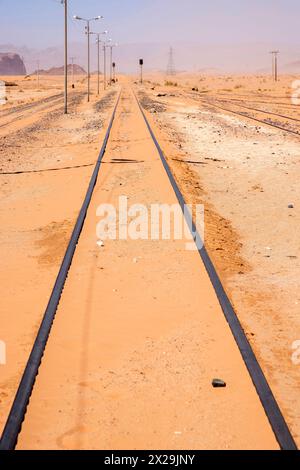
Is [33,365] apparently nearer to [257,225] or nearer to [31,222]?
[31,222]

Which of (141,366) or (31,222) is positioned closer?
(141,366)

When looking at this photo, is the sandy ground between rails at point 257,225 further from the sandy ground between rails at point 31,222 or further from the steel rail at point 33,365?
the sandy ground between rails at point 31,222

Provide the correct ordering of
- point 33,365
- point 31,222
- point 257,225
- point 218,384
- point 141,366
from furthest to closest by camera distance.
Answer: point 31,222, point 257,225, point 141,366, point 33,365, point 218,384

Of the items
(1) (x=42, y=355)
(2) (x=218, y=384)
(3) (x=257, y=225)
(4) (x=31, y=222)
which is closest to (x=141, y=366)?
(2) (x=218, y=384)

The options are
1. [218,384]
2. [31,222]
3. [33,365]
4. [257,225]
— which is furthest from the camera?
[31,222]

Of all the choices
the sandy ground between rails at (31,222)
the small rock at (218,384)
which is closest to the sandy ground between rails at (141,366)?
the small rock at (218,384)

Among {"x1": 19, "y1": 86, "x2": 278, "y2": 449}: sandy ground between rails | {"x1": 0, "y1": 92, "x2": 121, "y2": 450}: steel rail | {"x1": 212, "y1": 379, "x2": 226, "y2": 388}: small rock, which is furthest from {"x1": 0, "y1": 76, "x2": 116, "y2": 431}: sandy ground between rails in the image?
{"x1": 212, "y1": 379, "x2": 226, "y2": 388}: small rock

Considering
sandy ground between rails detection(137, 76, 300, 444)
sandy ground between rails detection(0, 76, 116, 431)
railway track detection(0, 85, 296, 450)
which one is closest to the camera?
railway track detection(0, 85, 296, 450)

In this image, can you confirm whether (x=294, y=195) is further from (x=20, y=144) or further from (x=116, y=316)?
(x=20, y=144)

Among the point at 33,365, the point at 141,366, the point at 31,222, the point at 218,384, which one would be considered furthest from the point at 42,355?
the point at 31,222

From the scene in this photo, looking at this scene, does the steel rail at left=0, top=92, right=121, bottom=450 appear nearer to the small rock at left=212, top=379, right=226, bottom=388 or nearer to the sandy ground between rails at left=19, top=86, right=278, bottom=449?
the sandy ground between rails at left=19, top=86, right=278, bottom=449

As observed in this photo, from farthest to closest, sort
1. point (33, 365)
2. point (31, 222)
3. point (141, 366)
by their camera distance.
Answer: point (31, 222), point (141, 366), point (33, 365)

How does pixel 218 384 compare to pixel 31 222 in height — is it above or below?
below

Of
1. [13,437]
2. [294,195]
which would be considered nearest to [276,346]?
[13,437]
